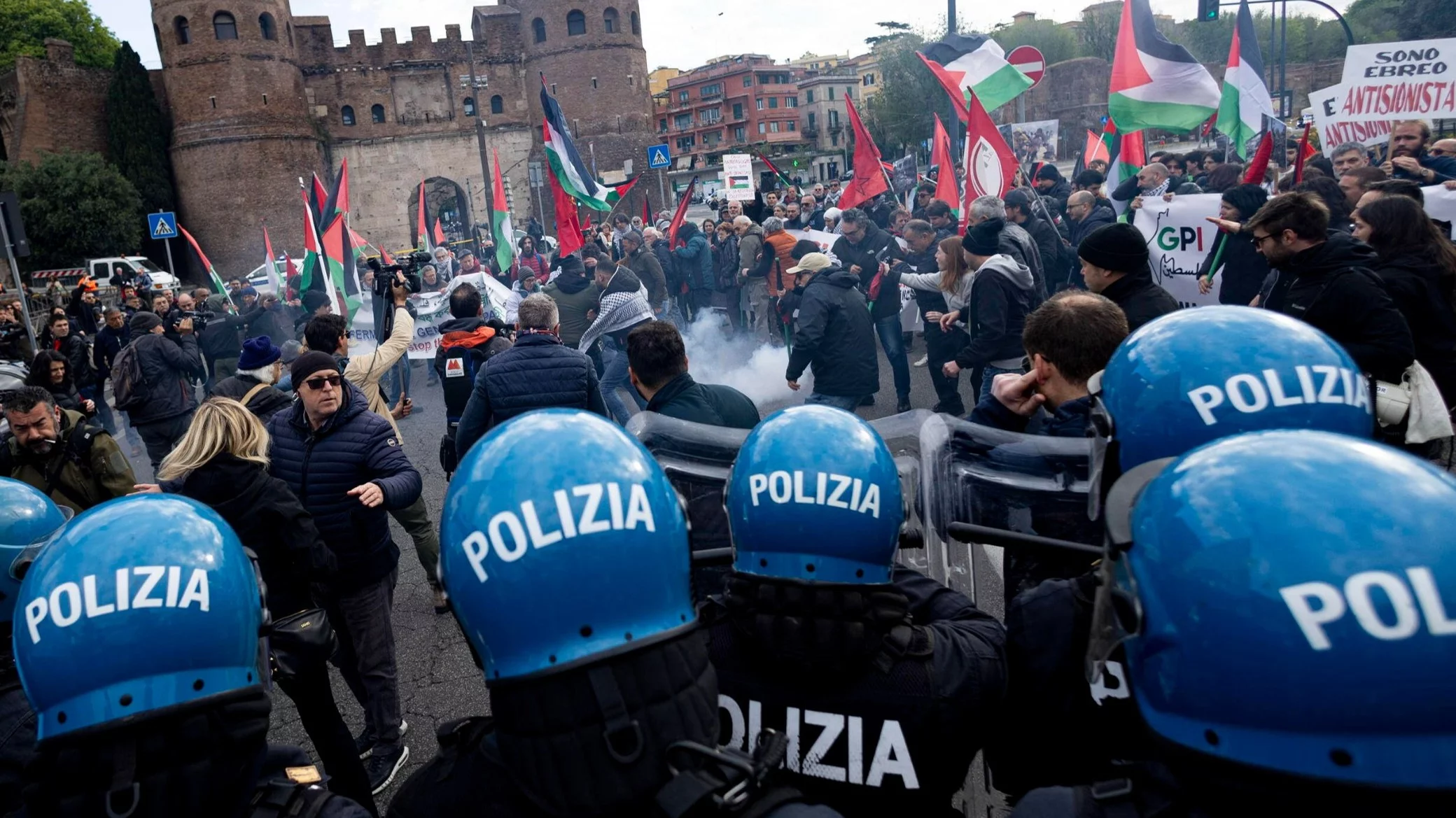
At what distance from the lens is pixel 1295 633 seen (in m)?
0.97

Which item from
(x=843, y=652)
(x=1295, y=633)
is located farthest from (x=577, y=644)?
(x=1295, y=633)

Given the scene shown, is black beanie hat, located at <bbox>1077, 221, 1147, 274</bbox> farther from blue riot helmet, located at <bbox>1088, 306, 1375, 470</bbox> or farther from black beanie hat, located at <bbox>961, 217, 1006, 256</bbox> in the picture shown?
blue riot helmet, located at <bbox>1088, 306, 1375, 470</bbox>

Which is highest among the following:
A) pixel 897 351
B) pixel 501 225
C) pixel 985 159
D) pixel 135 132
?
pixel 135 132

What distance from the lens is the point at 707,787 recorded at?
1189 mm

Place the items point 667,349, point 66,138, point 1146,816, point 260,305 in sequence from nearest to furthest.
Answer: point 1146,816 → point 667,349 → point 260,305 → point 66,138

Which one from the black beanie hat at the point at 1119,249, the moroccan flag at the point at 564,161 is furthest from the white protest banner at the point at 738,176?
the black beanie hat at the point at 1119,249

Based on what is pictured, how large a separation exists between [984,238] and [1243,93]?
4.81 m

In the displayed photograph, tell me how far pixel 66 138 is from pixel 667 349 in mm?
47568

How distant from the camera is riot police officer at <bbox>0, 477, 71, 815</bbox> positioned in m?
2.01

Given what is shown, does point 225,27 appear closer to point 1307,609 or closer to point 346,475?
point 346,475

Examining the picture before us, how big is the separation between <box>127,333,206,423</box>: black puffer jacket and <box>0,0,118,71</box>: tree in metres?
48.4

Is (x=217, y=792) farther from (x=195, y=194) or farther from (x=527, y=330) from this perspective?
(x=195, y=194)

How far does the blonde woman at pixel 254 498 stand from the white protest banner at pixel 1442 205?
7.48 metres

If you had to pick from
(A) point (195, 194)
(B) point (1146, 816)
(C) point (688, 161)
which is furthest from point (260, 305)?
(C) point (688, 161)
